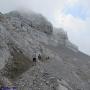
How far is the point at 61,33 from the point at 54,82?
334 feet

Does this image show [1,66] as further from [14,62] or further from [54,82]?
[54,82]

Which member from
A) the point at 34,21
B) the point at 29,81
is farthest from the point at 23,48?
the point at 34,21

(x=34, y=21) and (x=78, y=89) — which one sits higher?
(x=34, y=21)

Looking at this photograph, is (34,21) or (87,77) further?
(34,21)

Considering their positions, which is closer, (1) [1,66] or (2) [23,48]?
(1) [1,66]

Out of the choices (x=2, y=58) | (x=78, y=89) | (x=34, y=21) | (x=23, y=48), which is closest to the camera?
(x=2, y=58)

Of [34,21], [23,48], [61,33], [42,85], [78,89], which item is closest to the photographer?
[42,85]

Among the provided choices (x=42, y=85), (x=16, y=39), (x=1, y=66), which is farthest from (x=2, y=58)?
(x=16, y=39)

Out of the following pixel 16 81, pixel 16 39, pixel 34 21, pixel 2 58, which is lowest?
pixel 16 81

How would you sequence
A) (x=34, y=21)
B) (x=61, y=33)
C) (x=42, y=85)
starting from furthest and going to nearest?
(x=61, y=33) < (x=34, y=21) < (x=42, y=85)

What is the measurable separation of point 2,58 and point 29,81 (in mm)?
7840

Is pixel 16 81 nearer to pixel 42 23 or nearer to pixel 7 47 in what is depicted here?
pixel 7 47

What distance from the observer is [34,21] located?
447 ft

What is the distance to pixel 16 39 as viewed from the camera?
7475 cm
